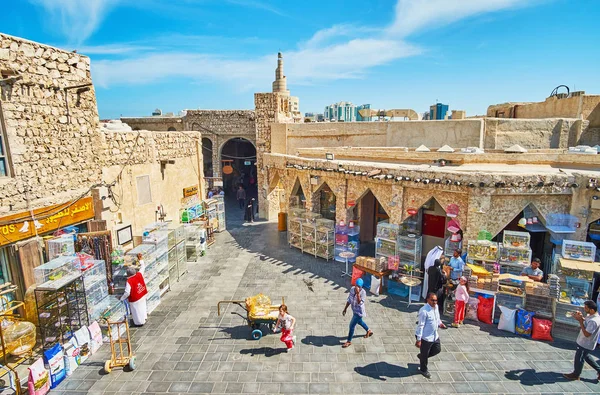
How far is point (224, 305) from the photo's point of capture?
10375 millimetres

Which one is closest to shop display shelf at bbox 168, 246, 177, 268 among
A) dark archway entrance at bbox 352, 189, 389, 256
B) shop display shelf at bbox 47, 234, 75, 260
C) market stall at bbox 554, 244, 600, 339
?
shop display shelf at bbox 47, 234, 75, 260

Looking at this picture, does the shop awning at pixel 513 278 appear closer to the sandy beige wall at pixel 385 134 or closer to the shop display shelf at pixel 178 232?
the sandy beige wall at pixel 385 134

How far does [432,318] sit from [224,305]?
5.96 metres

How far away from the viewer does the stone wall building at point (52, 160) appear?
861cm

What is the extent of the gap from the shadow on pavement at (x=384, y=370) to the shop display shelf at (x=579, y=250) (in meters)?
5.24

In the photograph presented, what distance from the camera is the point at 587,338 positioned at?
681 centimetres

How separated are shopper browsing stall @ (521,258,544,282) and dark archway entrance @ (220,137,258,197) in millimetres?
20571

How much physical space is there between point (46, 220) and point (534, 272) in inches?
514

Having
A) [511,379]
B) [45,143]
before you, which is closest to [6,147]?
[45,143]

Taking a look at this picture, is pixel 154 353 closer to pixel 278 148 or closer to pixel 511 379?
pixel 511 379

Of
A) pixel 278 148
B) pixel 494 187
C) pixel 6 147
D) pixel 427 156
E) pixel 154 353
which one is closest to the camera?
pixel 154 353

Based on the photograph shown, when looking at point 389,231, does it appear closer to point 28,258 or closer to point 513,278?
point 513,278

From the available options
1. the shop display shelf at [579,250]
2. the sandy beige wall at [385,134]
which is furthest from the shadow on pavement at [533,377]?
the sandy beige wall at [385,134]

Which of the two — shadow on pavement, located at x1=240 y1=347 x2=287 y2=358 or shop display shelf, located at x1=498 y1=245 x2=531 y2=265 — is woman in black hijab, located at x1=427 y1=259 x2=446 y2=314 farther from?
shadow on pavement, located at x1=240 y1=347 x2=287 y2=358
